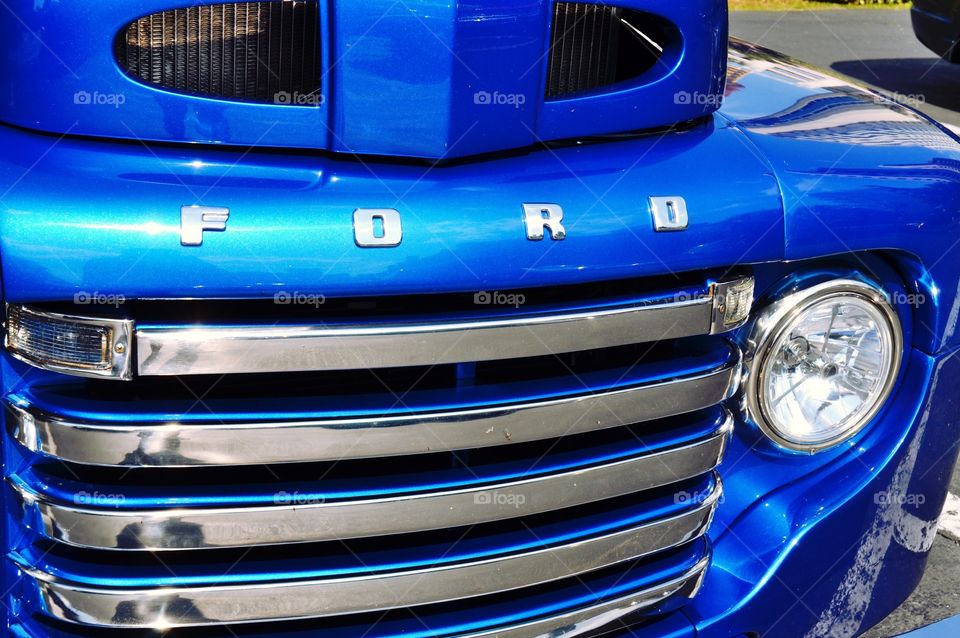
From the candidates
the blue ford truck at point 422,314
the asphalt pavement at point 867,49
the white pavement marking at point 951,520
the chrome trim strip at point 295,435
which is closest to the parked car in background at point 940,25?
the asphalt pavement at point 867,49

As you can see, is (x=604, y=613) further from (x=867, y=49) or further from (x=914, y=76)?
(x=867, y=49)

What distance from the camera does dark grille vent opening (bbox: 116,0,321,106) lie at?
1534mm

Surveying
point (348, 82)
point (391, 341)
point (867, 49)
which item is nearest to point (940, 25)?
point (867, 49)

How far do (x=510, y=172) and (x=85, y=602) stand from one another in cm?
89

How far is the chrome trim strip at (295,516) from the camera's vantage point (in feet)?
4.79

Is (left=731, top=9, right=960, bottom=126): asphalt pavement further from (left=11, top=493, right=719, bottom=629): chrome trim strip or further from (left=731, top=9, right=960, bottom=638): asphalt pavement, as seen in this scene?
(left=11, top=493, right=719, bottom=629): chrome trim strip

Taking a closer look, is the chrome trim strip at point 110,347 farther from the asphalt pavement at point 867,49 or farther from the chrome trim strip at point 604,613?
the asphalt pavement at point 867,49

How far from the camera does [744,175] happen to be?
1.71 meters

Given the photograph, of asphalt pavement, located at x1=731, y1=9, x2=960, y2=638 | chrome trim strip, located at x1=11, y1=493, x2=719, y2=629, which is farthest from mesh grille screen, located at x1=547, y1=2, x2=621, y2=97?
asphalt pavement, located at x1=731, y1=9, x2=960, y2=638

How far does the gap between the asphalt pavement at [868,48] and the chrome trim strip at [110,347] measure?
6088 millimetres

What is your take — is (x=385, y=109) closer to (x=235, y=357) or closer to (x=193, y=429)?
(x=235, y=357)

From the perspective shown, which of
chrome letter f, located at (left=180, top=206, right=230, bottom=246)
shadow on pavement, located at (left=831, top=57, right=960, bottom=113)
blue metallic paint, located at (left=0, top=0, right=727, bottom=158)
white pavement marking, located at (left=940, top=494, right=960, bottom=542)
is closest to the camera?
chrome letter f, located at (left=180, top=206, right=230, bottom=246)

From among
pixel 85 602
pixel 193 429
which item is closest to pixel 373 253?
pixel 193 429

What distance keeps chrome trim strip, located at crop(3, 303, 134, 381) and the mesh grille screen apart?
0.80 m
